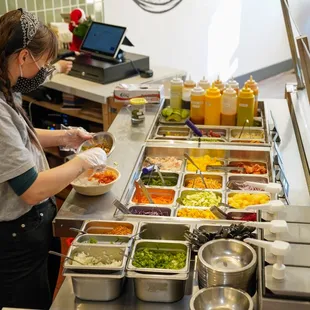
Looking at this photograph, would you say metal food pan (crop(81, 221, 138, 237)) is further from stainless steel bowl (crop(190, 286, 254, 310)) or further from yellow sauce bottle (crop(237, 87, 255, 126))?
yellow sauce bottle (crop(237, 87, 255, 126))

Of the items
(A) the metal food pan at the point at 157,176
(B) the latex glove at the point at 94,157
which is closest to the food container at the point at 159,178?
(A) the metal food pan at the point at 157,176

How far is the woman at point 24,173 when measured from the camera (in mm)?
1622

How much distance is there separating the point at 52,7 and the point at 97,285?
10.3 feet

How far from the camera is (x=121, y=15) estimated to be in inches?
187

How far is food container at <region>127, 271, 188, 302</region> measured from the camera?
144cm

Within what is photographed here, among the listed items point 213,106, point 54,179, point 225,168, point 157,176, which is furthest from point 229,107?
point 54,179

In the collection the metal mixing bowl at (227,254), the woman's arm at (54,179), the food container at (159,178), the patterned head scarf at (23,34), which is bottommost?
the food container at (159,178)

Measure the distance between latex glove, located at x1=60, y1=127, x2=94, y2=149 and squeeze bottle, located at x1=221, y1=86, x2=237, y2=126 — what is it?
773mm

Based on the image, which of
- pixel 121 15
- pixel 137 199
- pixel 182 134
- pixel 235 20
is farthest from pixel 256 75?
pixel 137 199

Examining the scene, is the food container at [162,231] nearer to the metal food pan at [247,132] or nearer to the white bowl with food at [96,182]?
the white bowl with food at [96,182]

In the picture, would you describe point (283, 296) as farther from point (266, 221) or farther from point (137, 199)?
point (137, 199)

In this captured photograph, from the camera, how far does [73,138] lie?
7.30 feet

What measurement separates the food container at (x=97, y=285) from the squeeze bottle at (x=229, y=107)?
1.38 meters

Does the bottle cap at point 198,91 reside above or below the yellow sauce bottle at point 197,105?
above
